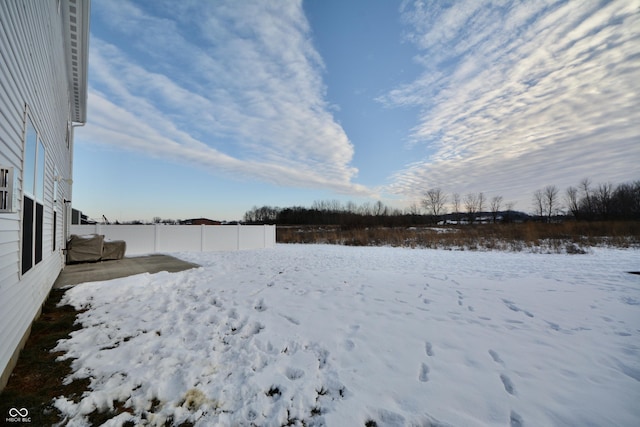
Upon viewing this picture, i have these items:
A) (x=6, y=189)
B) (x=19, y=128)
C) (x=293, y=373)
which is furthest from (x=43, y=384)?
(x=19, y=128)

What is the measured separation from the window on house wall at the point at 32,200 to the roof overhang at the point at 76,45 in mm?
3775

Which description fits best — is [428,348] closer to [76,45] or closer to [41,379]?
[41,379]

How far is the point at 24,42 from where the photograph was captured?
2.90 metres

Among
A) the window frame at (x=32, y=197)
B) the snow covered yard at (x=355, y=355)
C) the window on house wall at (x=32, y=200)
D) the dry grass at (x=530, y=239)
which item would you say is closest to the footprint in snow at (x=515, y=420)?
the snow covered yard at (x=355, y=355)

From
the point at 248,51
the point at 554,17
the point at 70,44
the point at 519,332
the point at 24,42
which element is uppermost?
the point at 248,51

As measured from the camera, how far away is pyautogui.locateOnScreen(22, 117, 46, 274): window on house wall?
3.25 meters

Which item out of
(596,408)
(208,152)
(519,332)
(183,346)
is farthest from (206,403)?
(208,152)

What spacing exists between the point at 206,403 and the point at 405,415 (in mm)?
1594

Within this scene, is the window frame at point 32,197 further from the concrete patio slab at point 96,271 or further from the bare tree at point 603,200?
the bare tree at point 603,200

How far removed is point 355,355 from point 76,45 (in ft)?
31.7

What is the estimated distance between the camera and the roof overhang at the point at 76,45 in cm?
591

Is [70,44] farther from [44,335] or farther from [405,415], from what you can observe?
[405,415]

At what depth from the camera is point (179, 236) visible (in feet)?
46.1

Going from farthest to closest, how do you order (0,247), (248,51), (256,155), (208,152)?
1. (256,155)
2. (208,152)
3. (248,51)
4. (0,247)
